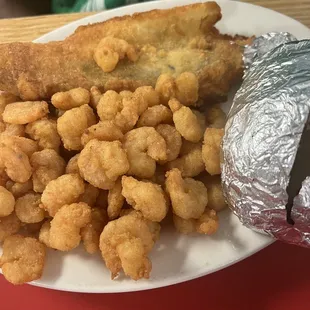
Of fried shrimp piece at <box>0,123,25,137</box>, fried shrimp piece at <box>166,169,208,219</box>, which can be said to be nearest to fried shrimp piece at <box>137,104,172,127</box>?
fried shrimp piece at <box>166,169,208,219</box>

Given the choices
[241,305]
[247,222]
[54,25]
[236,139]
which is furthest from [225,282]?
[54,25]

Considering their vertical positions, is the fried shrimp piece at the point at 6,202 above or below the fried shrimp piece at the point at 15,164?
below

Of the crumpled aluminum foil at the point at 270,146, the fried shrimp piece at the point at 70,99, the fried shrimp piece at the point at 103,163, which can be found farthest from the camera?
the fried shrimp piece at the point at 70,99

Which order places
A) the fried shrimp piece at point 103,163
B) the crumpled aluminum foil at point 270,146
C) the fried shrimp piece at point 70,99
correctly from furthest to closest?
1. the fried shrimp piece at point 70,99
2. the fried shrimp piece at point 103,163
3. the crumpled aluminum foil at point 270,146

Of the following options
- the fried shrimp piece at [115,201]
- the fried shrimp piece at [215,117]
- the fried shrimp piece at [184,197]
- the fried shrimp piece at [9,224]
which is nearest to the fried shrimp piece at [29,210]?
the fried shrimp piece at [9,224]

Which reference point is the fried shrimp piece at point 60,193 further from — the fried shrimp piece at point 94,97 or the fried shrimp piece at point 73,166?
the fried shrimp piece at point 94,97

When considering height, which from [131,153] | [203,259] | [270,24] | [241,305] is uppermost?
[270,24]

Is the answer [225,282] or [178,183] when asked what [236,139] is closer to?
[178,183]
